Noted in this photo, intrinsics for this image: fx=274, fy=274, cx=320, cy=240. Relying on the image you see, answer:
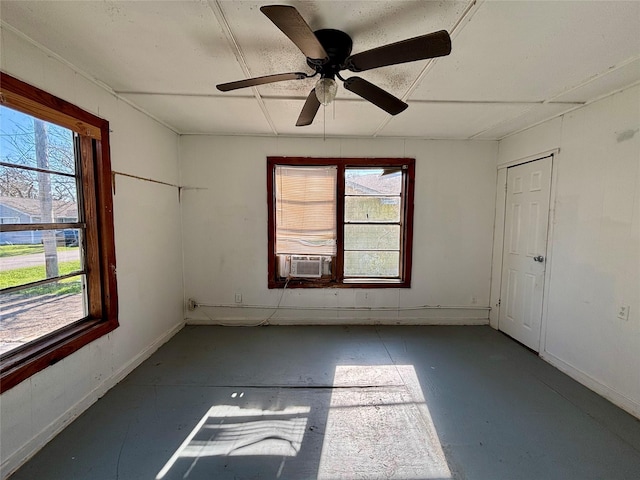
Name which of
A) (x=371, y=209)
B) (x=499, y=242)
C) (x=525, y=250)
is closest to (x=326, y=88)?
(x=371, y=209)

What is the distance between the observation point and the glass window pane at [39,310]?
5.25 ft

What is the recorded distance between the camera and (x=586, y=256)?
7.64ft

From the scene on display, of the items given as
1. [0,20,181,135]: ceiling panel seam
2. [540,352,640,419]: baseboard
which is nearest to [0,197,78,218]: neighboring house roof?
[0,20,181,135]: ceiling panel seam

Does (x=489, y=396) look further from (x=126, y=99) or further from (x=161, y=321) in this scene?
(x=126, y=99)

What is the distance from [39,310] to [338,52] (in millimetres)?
2458

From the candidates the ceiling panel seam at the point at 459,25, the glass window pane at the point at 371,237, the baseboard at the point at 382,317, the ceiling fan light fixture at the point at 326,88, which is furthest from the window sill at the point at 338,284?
the ceiling fan light fixture at the point at 326,88

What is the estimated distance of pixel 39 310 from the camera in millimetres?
1792

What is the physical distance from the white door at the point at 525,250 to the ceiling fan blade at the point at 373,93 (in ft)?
6.50

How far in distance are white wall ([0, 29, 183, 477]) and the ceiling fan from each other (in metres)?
1.15

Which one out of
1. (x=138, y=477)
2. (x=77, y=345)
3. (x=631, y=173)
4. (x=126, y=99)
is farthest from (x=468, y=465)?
(x=126, y=99)

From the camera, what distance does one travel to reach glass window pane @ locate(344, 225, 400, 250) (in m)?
3.58

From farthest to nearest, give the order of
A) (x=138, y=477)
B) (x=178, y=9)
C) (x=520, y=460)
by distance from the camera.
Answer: (x=520, y=460), (x=138, y=477), (x=178, y=9)

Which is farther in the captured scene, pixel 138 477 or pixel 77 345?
pixel 77 345

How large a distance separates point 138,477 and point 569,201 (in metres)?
3.77
